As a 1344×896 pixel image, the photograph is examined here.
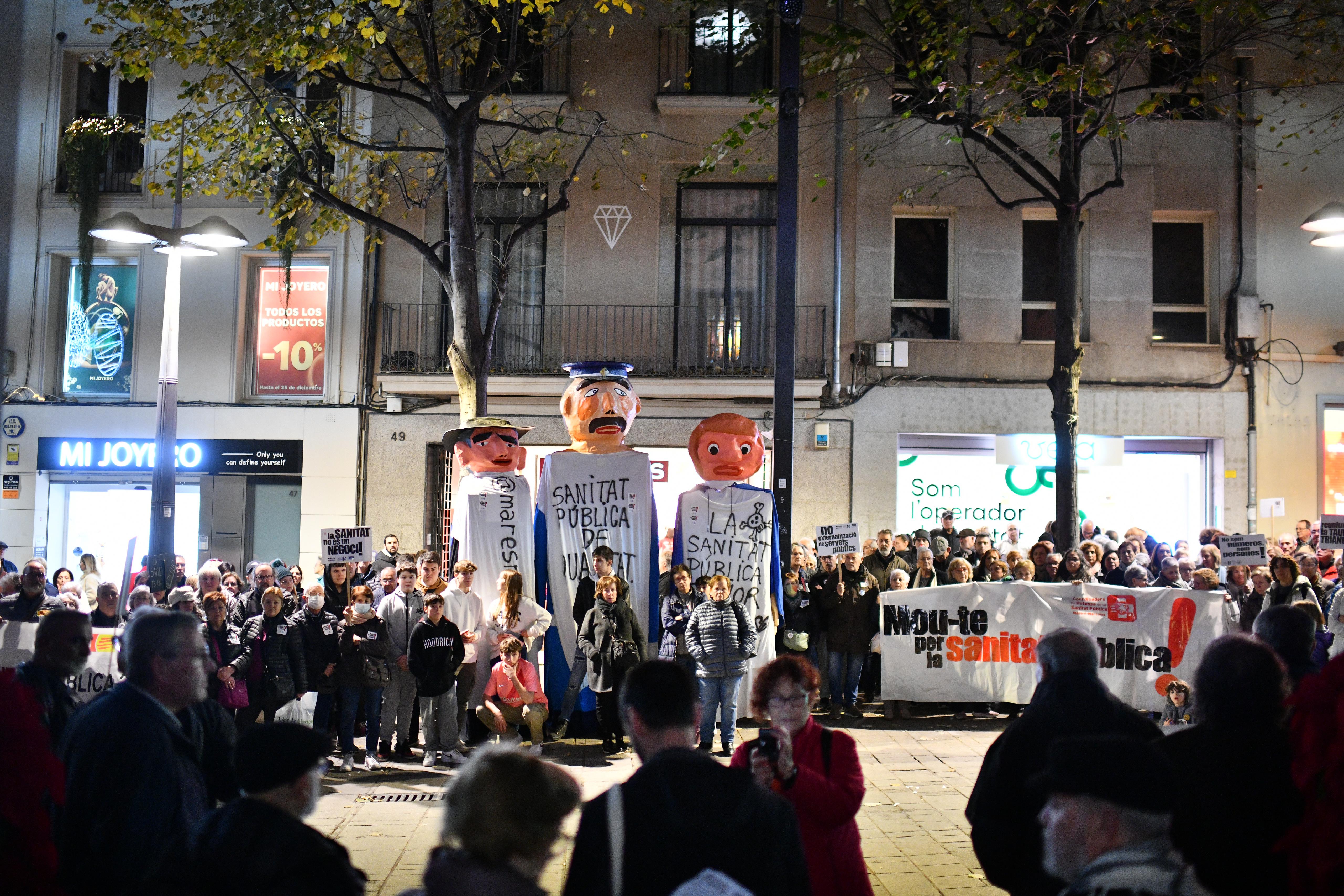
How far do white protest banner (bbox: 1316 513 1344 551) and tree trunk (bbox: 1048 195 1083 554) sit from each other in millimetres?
2721

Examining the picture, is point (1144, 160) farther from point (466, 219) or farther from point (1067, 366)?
point (466, 219)

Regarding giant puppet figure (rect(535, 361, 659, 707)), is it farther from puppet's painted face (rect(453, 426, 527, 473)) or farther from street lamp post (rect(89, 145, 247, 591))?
street lamp post (rect(89, 145, 247, 591))

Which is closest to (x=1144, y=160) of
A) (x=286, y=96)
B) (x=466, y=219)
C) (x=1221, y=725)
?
(x=466, y=219)

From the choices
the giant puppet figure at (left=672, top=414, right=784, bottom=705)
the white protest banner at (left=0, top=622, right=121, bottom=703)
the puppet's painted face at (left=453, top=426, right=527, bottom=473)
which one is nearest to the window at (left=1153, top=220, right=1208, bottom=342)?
the giant puppet figure at (left=672, top=414, right=784, bottom=705)

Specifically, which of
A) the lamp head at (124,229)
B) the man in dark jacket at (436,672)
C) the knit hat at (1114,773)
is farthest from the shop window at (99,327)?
the knit hat at (1114,773)

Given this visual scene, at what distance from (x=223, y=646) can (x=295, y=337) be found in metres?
10.6

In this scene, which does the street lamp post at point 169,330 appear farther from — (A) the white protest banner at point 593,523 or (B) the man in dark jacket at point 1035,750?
(B) the man in dark jacket at point 1035,750

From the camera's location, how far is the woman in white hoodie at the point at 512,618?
35.1ft

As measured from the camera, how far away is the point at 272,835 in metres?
2.96

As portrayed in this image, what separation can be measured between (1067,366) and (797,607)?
474 centimetres

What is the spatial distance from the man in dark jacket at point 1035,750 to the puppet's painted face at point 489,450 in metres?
8.18

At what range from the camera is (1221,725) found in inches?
149

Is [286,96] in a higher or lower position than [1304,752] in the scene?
higher

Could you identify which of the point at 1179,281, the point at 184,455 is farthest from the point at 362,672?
the point at 1179,281
